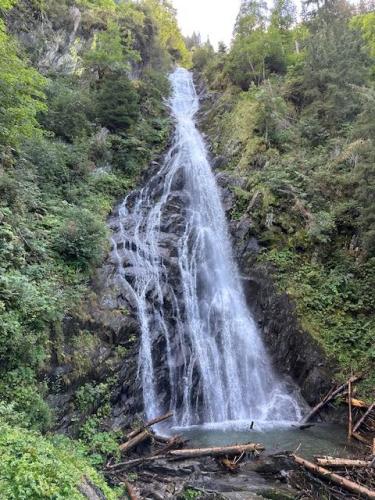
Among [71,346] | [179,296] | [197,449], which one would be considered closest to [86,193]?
[179,296]

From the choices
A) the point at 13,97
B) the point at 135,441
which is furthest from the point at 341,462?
the point at 13,97

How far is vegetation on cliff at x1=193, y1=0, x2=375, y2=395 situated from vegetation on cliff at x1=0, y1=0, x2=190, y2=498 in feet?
17.9

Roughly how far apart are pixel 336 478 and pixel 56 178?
41.3 feet

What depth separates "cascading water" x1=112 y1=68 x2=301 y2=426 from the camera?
11.2m

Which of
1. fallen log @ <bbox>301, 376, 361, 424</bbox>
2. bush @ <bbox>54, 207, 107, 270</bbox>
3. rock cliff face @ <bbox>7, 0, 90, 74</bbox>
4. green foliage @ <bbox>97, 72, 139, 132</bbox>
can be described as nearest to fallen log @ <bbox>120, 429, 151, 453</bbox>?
bush @ <bbox>54, 207, 107, 270</bbox>

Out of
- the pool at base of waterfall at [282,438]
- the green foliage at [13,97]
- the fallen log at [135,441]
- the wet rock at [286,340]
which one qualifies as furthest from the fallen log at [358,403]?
the green foliage at [13,97]

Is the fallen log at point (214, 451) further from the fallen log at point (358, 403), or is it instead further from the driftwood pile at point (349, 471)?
the fallen log at point (358, 403)

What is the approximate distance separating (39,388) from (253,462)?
475 centimetres

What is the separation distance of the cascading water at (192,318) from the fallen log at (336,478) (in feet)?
10.9

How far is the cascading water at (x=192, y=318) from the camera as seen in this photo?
36.8 feet

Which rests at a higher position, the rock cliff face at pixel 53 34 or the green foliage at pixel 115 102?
the rock cliff face at pixel 53 34

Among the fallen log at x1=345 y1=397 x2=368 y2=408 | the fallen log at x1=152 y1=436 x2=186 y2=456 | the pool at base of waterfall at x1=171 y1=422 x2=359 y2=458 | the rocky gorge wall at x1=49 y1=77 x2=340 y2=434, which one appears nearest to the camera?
the fallen log at x1=152 y1=436 x2=186 y2=456

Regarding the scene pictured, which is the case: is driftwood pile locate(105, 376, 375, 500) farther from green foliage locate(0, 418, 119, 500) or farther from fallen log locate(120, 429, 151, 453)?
green foliage locate(0, 418, 119, 500)

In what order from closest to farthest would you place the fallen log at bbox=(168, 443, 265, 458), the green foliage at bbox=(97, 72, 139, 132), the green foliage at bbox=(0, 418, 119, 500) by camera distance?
the green foliage at bbox=(0, 418, 119, 500) → the fallen log at bbox=(168, 443, 265, 458) → the green foliage at bbox=(97, 72, 139, 132)
